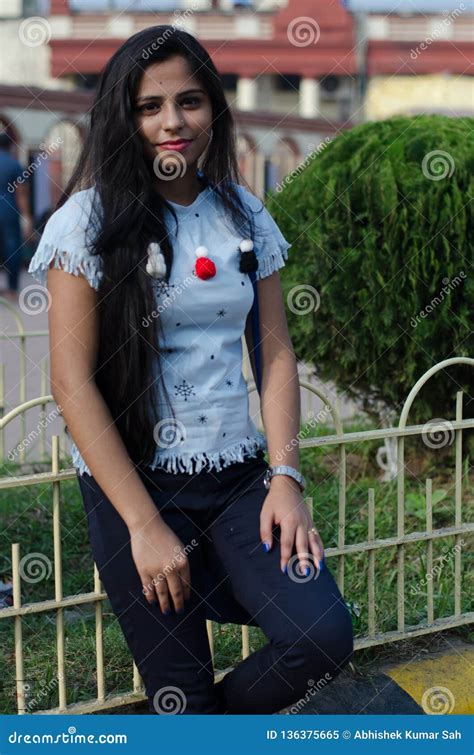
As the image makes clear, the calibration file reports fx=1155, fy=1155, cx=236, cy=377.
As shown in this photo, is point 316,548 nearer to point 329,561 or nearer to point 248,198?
point 248,198

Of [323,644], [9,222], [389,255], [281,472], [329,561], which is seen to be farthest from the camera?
[9,222]

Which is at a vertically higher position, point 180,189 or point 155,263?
point 180,189

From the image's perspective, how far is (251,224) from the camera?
2451 millimetres

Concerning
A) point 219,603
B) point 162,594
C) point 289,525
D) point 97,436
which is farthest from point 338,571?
point 97,436

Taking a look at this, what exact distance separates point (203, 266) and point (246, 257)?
13cm

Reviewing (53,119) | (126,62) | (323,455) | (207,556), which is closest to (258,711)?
(207,556)

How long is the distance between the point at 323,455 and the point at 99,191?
2.78m

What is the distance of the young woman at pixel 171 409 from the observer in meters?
2.19

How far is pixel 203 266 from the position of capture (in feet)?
7.48

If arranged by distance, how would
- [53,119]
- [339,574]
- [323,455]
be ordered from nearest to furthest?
[339,574] < [323,455] < [53,119]

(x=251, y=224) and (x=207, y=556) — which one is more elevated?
(x=251, y=224)

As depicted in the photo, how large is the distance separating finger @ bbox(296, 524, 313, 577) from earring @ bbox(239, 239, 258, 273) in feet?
1.76

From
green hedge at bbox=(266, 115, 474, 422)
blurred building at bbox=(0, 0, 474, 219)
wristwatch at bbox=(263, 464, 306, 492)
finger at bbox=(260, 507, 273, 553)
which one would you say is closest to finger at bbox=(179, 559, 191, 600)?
finger at bbox=(260, 507, 273, 553)
